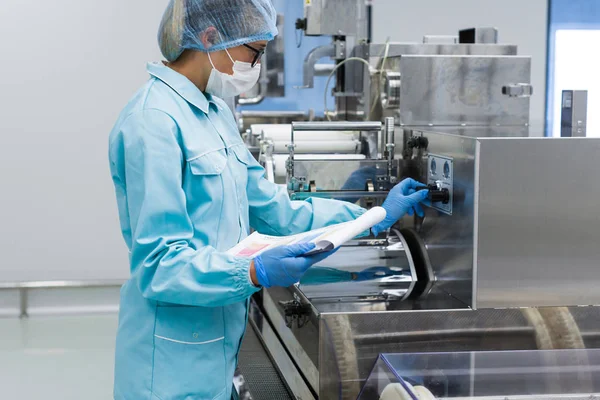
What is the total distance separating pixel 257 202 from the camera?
158cm

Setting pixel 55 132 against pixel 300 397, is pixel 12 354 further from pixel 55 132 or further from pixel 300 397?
pixel 300 397

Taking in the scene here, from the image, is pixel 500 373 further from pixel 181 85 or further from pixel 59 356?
pixel 59 356

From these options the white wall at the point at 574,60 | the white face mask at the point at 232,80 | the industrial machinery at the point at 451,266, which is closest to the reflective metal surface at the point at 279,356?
the industrial machinery at the point at 451,266

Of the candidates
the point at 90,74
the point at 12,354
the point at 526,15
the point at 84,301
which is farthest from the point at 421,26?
the point at 12,354

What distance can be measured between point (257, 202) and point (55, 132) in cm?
269

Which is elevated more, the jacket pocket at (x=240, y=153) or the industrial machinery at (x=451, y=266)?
the jacket pocket at (x=240, y=153)

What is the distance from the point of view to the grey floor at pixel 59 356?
9.79 ft

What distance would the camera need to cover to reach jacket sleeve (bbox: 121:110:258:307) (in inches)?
46.3

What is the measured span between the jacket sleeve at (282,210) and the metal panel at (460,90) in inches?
18.6

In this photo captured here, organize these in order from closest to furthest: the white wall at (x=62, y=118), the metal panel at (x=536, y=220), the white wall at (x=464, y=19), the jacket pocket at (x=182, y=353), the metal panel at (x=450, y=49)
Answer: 1. the jacket pocket at (x=182, y=353)
2. the metal panel at (x=536, y=220)
3. the metal panel at (x=450, y=49)
4. the white wall at (x=62, y=118)
5. the white wall at (x=464, y=19)

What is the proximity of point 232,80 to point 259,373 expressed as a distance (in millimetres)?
1020

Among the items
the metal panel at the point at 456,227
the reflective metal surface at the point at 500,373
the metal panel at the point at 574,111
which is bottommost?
the reflective metal surface at the point at 500,373

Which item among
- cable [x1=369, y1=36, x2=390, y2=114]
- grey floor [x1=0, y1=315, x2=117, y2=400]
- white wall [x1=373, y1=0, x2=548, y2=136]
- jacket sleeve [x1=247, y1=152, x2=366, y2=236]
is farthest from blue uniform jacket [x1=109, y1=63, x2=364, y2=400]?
white wall [x1=373, y1=0, x2=548, y2=136]

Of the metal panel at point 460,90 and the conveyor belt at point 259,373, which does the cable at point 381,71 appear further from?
the conveyor belt at point 259,373
